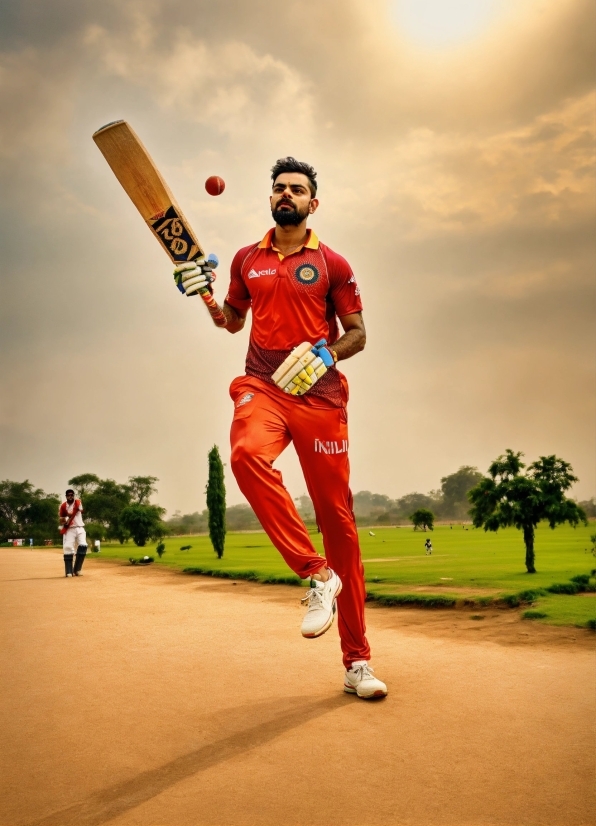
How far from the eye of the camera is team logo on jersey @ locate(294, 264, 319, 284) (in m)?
4.82

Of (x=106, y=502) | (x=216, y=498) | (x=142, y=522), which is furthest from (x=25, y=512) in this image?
(x=216, y=498)

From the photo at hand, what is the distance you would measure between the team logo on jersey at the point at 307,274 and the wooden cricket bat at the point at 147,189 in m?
0.65

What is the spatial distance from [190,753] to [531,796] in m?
1.91

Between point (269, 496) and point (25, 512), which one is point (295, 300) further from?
point (25, 512)

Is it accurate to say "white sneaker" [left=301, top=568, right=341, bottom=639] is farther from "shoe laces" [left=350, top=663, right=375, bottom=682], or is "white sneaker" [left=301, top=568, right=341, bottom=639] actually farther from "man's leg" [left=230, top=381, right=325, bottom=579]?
"shoe laces" [left=350, top=663, right=375, bottom=682]

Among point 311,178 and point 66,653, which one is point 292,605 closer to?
point 66,653

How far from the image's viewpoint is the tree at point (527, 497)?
1298 centimetres

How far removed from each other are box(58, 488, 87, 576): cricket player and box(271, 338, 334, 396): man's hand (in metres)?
13.1

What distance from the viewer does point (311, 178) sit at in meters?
4.90

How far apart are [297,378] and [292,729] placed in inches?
88.6

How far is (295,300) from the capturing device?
4809 mm

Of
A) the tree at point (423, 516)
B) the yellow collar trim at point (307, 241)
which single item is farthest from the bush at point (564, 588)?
the tree at point (423, 516)

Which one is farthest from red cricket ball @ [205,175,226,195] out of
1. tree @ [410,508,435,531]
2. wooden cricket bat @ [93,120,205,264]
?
tree @ [410,508,435,531]

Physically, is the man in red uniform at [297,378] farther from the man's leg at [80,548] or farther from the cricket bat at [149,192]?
the man's leg at [80,548]
